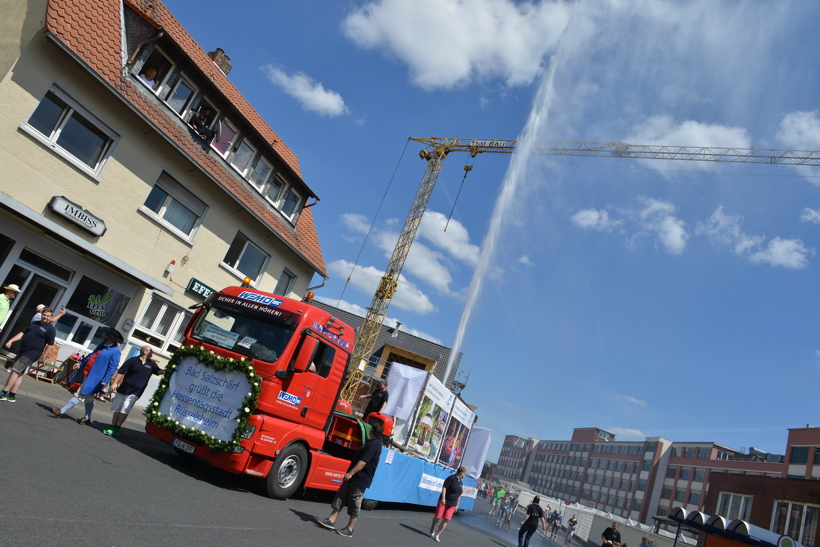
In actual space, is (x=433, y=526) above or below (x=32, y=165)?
below

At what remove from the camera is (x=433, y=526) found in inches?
454

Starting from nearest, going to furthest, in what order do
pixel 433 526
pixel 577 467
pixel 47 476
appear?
pixel 47 476
pixel 433 526
pixel 577 467

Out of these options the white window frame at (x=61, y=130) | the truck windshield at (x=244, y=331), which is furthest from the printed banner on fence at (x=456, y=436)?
the white window frame at (x=61, y=130)

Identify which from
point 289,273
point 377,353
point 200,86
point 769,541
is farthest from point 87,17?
point 377,353

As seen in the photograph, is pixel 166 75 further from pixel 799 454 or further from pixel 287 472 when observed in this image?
pixel 799 454

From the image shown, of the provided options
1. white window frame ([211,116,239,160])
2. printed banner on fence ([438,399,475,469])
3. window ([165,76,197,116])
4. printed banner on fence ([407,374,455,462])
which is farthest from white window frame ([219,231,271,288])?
printed banner on fence ([438,399,475,469])

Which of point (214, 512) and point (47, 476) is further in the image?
point (214, 512)

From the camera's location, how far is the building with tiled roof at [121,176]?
1212 centimetres

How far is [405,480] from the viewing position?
44.2 feet

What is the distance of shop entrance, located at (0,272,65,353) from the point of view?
1309 centimetres

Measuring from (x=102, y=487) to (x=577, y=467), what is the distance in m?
121

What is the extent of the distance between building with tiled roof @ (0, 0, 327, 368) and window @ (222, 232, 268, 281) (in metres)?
0.04

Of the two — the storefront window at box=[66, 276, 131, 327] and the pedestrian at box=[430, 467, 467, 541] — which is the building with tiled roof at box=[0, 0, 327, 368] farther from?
the pedestrian at box=[430, 467, 467, 541]

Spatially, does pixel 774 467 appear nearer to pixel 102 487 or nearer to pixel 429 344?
pixel 429 344
